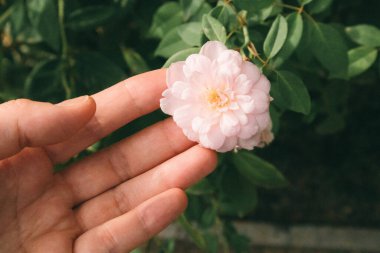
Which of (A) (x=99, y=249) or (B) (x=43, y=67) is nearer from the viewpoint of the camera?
(A) (x=99, y=249)

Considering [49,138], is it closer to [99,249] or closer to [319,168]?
[99,249]

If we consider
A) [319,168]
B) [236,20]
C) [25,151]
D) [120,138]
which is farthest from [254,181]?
[319,168]

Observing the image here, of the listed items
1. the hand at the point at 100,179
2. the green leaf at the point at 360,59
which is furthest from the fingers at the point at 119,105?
the green leaf at the point at 360,59

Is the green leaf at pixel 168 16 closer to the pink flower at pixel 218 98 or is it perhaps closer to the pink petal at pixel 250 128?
the pink flower at pixel 218 98

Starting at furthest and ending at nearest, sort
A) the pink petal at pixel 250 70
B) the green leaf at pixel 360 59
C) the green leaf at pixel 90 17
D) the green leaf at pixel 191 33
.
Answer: the green leaf at pixel 90 17 → the green leaf at pixel 360 59 → the green leaf at pixel 191 33 → the pink petal at pixel 250 70

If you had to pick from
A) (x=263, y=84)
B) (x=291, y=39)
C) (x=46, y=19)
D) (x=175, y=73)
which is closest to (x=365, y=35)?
(x=291, y=39)
